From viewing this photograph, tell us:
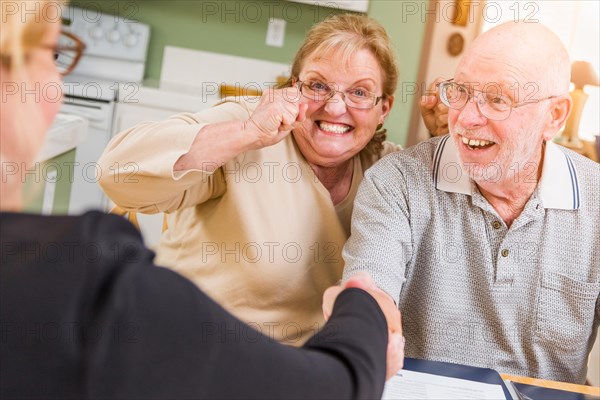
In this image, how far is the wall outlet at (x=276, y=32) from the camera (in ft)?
13.7

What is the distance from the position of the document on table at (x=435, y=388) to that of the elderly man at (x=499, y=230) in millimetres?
256

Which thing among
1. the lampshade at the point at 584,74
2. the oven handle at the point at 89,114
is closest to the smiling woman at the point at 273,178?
the oven handle at the point at 89,114

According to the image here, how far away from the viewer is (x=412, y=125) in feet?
16.6

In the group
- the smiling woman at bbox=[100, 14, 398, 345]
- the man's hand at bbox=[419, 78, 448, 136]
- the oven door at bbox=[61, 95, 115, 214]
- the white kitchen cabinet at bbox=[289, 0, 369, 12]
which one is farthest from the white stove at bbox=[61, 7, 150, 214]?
the man's hand at bbox=[419, 78, 448, 136]

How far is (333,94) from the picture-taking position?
1723 mm

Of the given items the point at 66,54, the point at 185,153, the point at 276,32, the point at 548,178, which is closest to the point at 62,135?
Answer: the point at 66,54

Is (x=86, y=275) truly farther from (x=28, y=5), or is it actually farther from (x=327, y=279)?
(x=327, y=279)

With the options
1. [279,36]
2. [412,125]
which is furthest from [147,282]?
[412,125]

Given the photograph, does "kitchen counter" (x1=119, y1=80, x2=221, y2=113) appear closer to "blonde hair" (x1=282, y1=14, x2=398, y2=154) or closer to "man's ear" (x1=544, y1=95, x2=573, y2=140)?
→ "blonde hair" (x1=282, y1=14, x2=398, y2=154)

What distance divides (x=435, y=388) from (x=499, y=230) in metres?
0.45

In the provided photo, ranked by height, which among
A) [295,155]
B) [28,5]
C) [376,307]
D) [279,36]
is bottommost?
[376,307]

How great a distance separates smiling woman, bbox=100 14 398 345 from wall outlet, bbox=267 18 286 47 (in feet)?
8.13

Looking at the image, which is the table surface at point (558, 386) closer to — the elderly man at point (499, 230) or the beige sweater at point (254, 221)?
the elderly man at point (499, 230)

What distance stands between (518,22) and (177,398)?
119 centimetres
